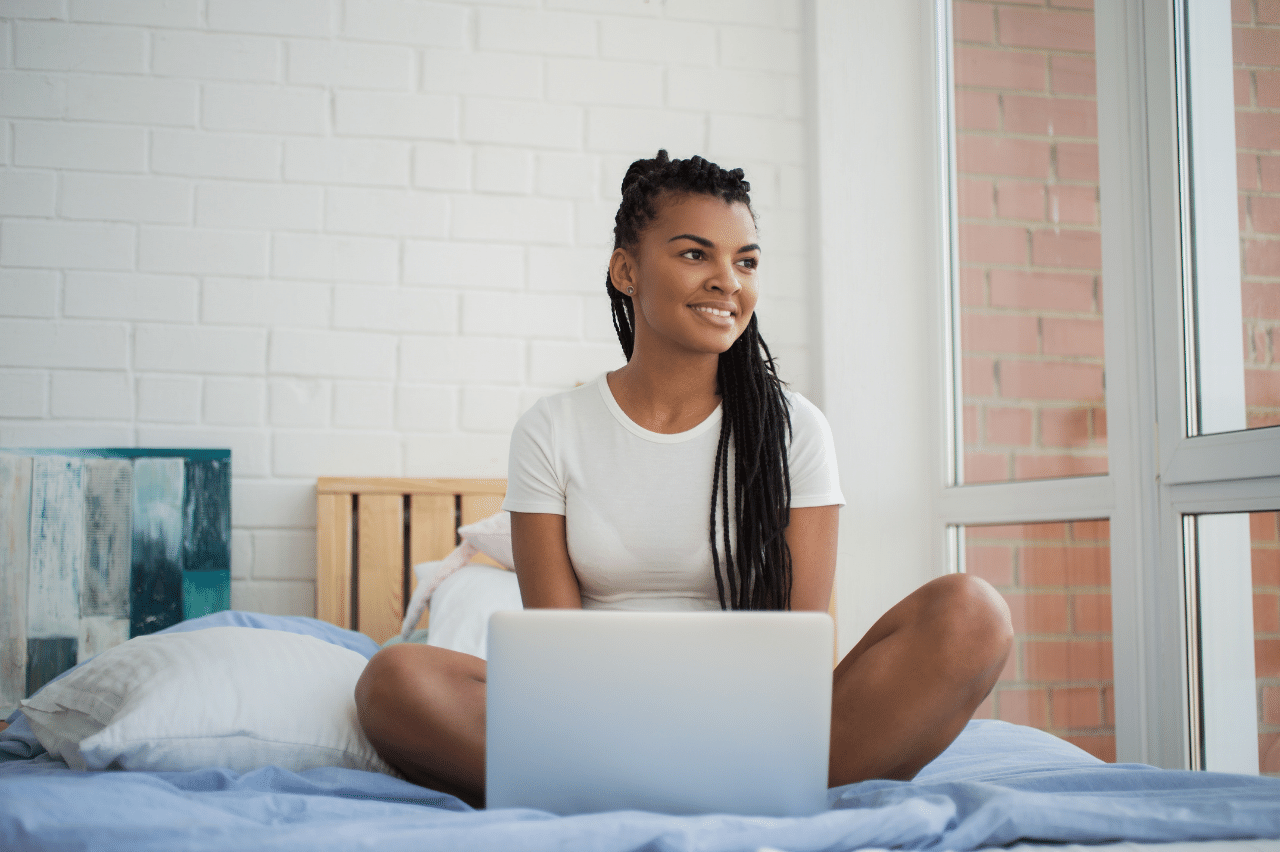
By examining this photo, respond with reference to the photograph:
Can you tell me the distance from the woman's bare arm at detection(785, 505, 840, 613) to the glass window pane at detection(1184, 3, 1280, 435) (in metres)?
0.67

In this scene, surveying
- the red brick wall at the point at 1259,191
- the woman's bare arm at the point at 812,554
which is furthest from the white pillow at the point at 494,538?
the red brick wall at the point at 1259,191

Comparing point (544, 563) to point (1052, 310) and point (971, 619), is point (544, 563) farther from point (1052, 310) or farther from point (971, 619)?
point (1052, 310)

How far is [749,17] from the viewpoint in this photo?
2594 mm

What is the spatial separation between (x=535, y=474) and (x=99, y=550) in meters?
1.31

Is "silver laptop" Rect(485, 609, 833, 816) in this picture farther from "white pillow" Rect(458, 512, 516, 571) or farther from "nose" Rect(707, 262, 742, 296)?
"white pillow" Rect(458, 512, 516, 571)

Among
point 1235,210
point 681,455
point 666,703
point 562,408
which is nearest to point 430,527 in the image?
point 562,408

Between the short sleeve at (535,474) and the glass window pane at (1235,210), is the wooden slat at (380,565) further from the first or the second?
the glass window pane at (1235,210)

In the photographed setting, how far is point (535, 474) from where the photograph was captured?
1.37 metres

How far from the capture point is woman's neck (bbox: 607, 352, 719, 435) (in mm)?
1419

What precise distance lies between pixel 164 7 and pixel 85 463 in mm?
1075

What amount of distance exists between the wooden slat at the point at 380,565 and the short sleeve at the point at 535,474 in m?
0.96

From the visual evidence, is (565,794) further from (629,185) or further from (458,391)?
(458,391)

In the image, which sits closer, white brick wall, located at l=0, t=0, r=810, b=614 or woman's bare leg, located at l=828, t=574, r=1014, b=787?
woman's bare leg, located at l=828, t=574, r=1014, b=787

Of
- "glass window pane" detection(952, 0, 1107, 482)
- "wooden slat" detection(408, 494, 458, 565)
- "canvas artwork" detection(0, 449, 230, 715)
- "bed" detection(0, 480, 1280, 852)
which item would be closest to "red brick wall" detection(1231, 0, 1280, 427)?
"glass window pane" detection(952, 0, 1107, 482)
